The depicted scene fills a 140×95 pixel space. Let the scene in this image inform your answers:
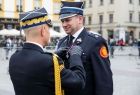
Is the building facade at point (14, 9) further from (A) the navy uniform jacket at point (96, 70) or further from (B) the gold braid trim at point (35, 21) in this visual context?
(B) the gold braid trim at point (35, 21)

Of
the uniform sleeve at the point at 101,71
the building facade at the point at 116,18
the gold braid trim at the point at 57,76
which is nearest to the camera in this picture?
the gold braid trim at the point at 57,76

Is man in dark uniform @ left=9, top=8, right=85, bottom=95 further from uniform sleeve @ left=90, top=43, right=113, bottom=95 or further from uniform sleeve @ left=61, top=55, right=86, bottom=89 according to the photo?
uniform sleeve @ left=90, top=43, right=113, bottom=95

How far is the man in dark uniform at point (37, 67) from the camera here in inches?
116

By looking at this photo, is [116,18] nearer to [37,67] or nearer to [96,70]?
[96,70]

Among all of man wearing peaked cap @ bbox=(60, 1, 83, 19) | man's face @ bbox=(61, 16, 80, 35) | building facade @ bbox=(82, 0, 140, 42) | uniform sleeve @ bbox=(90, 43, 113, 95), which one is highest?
man wearing peaked cap @ bbox=(60, 1, 83, 19)

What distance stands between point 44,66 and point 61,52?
593 mm

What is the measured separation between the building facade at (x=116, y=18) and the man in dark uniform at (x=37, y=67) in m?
55.1

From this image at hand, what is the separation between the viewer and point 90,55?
12.1 ft

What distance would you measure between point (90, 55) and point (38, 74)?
0.86 metres

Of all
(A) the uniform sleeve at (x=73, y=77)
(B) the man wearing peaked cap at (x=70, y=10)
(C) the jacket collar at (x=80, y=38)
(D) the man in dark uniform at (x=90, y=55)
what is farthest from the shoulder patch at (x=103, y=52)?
(A) the uniform sleeve at (x=73, y=77)

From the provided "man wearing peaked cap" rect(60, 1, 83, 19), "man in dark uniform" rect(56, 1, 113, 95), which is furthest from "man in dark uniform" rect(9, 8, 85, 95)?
"man wearing peaked cap" rect(60, 1, 83, 19)

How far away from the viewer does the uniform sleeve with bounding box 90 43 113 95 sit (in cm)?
362

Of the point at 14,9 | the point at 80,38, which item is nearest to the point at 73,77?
the point at 80,38

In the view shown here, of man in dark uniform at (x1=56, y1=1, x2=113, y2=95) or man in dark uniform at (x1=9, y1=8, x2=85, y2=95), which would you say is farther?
man in dark uniform at (x1=56, y1=1, x2=113, y2=95)
